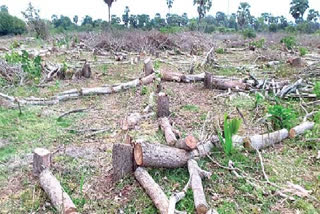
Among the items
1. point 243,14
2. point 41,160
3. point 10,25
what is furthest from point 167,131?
point 243,14

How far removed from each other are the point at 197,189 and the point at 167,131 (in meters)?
1.35

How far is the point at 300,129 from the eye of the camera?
4.14m

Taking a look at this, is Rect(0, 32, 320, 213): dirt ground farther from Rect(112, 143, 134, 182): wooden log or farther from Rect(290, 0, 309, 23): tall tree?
Rect(290, 0, 309, 23): tall tree

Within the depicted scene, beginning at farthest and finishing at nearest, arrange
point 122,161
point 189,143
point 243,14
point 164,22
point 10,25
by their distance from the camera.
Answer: point 243,14 < point 164,22 < point 10,25 < point 189,143 < point 122,161

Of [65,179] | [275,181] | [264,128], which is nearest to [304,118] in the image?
[264,128]

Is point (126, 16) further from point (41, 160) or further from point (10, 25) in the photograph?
point (41, 160)

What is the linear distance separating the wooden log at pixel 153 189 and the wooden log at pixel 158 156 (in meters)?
0.10

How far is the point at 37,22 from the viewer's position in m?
16.1

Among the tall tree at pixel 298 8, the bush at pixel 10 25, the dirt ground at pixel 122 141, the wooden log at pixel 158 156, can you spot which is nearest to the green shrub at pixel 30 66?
the dirt ground at pixel 122 141

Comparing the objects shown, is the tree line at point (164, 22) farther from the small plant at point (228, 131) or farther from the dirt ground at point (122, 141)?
the small plant at point (228, 131)

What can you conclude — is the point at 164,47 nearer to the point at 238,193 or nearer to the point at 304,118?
the point at 304,118

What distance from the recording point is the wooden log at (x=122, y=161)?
9.75 ft

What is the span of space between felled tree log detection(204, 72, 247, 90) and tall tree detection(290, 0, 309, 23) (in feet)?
111

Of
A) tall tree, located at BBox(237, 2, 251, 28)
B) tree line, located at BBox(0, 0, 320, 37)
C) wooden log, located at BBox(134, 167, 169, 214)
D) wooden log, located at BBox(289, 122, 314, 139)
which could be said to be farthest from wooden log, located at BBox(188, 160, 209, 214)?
tall tree, located at BBox(237, 2, 251, 28)
